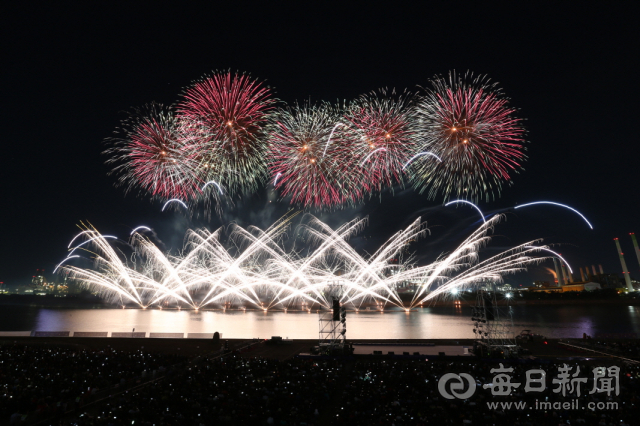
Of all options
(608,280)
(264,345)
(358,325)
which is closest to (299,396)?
(264,345)

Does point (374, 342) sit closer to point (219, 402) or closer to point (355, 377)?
point (355, 377)

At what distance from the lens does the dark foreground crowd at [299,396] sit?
11.7 meters

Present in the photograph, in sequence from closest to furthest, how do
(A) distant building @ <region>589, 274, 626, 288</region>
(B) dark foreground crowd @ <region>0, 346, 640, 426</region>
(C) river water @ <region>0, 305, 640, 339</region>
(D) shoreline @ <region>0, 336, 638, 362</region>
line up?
(B) dark foreground crowd @ <region>0, 346, 640, 426</region> < (D) shoreline @ <region>0, 336, 638, 362</region> < (C) river water @ <region>0, 305, 640, 339</region> < (A) distant building @ <region>589, 274, 626, 288</region>

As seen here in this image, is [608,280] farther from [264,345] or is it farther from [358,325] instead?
[264,345]

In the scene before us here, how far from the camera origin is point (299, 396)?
1368 cm

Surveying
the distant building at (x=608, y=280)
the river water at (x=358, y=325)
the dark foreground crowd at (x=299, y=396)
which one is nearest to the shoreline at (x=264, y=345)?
the dark foreground crowd at (x=299, y=396)

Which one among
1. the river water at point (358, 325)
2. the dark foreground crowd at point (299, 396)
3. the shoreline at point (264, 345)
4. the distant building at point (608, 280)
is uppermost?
the distant building at point (608, 280)

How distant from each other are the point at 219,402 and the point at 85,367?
1176 centimetres

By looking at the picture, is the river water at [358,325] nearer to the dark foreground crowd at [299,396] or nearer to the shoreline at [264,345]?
the shoreline at [264,345]

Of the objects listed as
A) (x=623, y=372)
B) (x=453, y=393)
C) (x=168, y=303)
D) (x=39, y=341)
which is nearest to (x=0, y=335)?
(x=39, y=341)

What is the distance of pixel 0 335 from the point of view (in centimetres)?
3516

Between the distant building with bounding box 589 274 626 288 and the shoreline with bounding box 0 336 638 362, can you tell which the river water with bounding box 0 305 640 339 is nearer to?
the shoreline with bounding box 0 336 638 362

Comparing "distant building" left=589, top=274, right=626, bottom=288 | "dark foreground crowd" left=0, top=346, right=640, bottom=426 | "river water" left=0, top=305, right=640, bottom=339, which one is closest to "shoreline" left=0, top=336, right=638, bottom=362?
"dark foreground crowd" left=0, top=346, right=640, bottom=426

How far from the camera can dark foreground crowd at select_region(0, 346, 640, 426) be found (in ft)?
38.2
